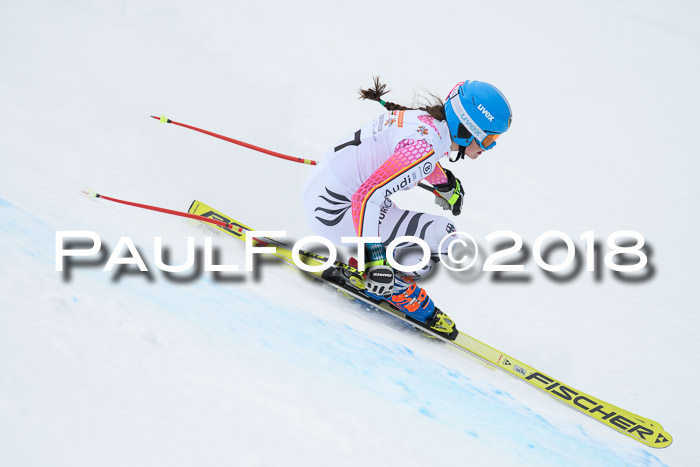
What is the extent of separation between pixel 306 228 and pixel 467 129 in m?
2.12

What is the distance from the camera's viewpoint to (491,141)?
3.07 metres

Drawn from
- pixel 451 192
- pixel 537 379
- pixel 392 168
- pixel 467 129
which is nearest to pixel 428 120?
pixel 467 129

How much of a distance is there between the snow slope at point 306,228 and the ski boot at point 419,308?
0.17 meters

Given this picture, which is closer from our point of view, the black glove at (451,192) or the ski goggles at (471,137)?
the ski goggles at (471,137)

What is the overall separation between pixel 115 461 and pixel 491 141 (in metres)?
2.43

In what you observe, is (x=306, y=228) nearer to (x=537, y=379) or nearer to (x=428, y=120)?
(x=428, y=120)

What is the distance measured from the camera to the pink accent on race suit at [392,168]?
289 cm

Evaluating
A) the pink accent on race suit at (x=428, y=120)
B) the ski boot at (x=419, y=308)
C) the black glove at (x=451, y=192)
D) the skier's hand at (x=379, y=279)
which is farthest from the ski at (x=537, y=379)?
the pink accent on race suit at (x=428, y=120)

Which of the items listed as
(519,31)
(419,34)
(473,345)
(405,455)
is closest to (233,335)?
(405,455)

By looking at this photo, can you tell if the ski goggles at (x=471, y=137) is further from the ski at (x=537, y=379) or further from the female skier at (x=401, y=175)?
the ski at (x=537, y=379)

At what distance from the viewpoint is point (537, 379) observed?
359cm

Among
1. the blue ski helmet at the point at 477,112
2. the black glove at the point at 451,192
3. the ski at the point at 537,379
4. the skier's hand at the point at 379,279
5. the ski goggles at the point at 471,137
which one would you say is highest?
the blue ski helmet at the point at 477,112

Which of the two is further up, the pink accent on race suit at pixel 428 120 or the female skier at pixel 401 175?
the pink accent on race suit at pixel 428 120

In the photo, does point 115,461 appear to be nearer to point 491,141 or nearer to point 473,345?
point 491,141
